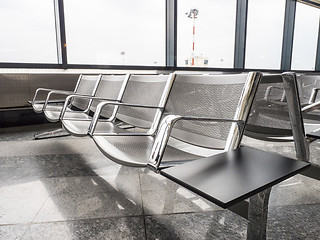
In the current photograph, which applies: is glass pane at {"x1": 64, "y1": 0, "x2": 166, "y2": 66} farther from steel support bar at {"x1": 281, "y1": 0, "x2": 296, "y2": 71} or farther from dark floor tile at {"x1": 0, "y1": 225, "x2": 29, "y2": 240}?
dark floor tile at {"x1": 0, "y1": 225, "x2": 29, "y2": 240}

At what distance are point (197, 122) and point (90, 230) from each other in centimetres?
72

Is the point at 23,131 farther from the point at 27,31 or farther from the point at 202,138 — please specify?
the point at 202,138

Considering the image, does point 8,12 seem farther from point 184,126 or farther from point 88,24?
point 184,126

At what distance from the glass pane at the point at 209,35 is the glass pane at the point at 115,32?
0.42 metres

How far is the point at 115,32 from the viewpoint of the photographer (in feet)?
13.4

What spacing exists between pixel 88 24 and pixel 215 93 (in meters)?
3.38

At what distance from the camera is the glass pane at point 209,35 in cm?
441

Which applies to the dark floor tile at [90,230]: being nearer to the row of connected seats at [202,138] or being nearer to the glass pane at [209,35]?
the row of connected seats at [202,138]

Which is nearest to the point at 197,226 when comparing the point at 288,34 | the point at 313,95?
the point at 313,95

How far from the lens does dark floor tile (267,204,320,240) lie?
108 centimetres

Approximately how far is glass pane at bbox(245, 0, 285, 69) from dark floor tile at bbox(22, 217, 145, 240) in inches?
174

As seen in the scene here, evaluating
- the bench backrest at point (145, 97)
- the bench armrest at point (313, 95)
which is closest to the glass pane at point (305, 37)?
the bench armrest at point (313, 95)

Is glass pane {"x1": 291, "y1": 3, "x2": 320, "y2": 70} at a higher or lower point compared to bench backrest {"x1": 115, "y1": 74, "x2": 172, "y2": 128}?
higher

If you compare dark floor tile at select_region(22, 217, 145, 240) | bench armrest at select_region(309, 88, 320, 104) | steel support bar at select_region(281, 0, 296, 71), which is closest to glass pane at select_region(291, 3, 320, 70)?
steel support bar at select_region(281, 0, 296, 71)
